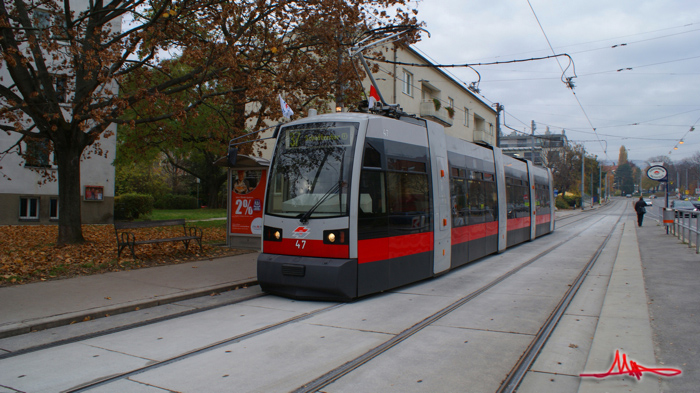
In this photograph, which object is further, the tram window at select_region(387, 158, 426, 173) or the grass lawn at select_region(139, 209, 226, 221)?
the grass lawn at select_region(139, 209, 226, 221)

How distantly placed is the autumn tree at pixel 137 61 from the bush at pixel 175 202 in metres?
25.4

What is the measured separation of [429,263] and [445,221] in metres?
1.12

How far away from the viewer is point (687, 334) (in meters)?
5.71

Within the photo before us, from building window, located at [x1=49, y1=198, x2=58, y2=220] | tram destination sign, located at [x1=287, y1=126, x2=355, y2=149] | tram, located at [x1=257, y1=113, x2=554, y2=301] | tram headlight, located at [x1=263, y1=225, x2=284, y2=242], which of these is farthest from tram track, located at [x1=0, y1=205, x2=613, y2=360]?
building window, located at [x1=49, y1=198, x2=58, y2=220]

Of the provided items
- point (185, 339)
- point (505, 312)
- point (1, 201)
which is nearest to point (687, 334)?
point (505, 312)

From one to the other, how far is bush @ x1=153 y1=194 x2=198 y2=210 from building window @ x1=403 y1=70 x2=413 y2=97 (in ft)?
72.3

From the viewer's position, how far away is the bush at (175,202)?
133 feet

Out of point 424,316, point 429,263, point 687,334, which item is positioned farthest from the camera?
point 429,263

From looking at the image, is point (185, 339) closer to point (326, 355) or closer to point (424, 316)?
point (326, 355)

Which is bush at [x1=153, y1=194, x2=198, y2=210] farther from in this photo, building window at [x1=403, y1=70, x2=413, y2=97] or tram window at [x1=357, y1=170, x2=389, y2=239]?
tram window at [x1=357, y1=170, x2=389, y2=239]

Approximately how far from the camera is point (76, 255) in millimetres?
11484

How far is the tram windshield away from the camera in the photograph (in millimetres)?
7715

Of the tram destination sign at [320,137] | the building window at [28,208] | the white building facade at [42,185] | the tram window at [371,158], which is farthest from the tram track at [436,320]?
the building window at [28,208]

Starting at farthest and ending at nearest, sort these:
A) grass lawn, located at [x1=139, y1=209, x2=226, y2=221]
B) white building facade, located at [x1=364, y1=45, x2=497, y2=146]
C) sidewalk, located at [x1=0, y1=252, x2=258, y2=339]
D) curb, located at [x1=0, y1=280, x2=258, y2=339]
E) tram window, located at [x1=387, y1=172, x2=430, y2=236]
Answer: white building facade, located at [x1=364, y1=45, x2=497, y2=146], grass lawn, located at [x1=139, y1=209, x2=226, y2=221], tram window, located at [x1=387, y1=172, x2=430, y2=236], sidewalk, located at [x1=0, y1=252, x2=258, y2=339], curb, located at [x1=0, y1=280, x2=258, y2=339]
